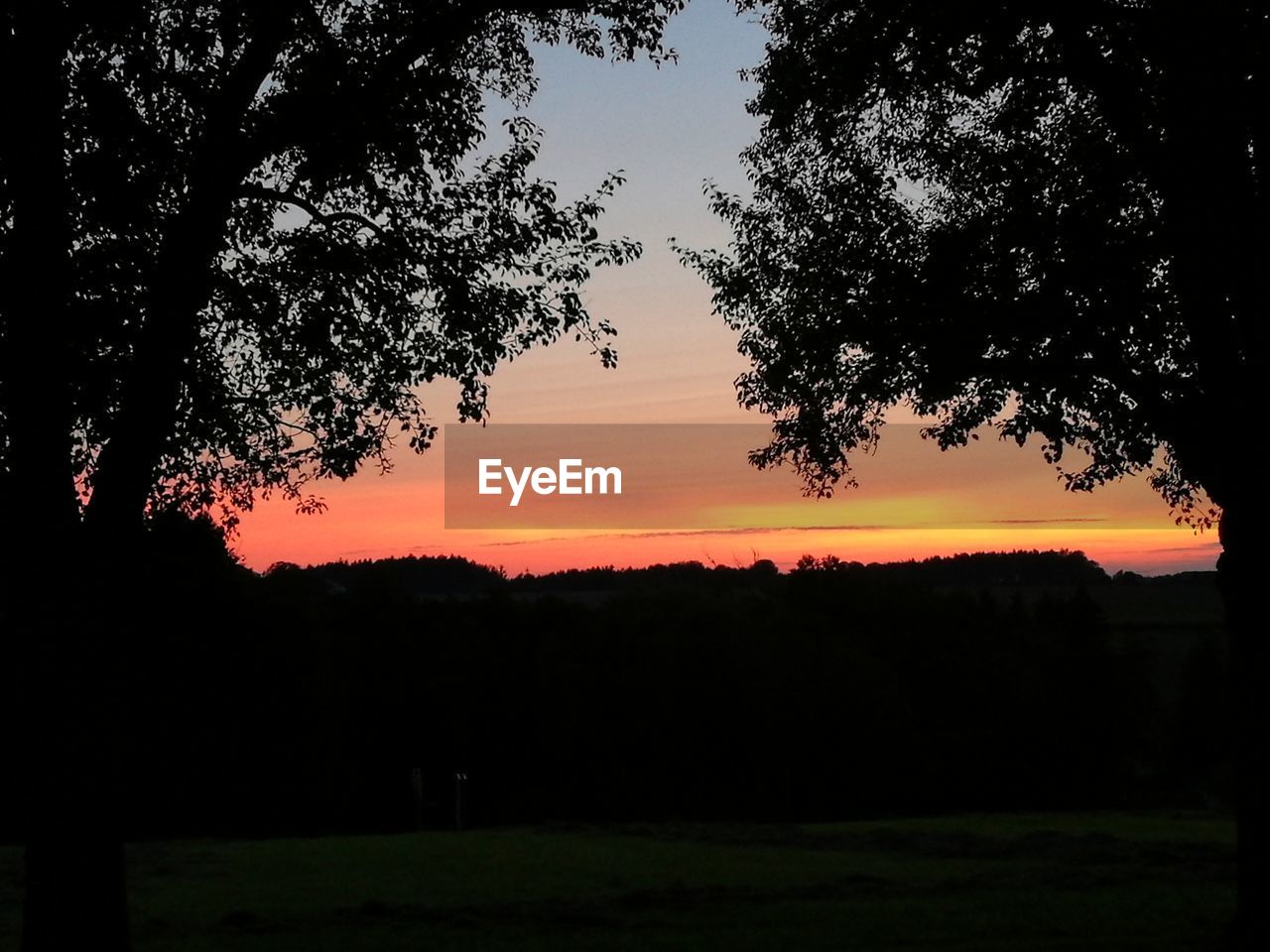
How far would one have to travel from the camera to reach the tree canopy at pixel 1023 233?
1082 cm

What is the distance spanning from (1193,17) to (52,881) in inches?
401

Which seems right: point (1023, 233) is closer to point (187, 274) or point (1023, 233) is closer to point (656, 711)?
point (187, 274)

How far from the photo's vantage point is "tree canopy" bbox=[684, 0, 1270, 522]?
426 inches

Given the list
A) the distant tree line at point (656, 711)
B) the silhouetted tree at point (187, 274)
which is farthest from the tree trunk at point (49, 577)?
the distant tree line at point (656, 711)

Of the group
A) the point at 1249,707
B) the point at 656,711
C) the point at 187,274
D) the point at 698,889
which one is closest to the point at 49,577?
the point at 187,274

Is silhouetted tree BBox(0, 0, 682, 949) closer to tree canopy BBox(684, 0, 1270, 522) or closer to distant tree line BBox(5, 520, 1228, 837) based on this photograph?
tree canopy BBox(684, 0, 1270, 522)

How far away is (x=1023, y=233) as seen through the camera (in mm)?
12797

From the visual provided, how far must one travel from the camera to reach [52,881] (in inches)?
375

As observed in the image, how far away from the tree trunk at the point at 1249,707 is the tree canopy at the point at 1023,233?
0.42 meters

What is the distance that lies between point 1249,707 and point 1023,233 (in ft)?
15.1

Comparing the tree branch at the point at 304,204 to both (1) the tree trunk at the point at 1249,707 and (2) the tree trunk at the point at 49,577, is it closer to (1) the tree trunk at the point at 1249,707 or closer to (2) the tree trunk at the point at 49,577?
(2) the tree trunk at the point at 49,577

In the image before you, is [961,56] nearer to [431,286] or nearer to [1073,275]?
[1073,275]

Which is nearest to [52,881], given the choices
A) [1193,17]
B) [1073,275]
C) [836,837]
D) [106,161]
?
[106,161]

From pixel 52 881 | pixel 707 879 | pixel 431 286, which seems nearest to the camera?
pixel 52 881
